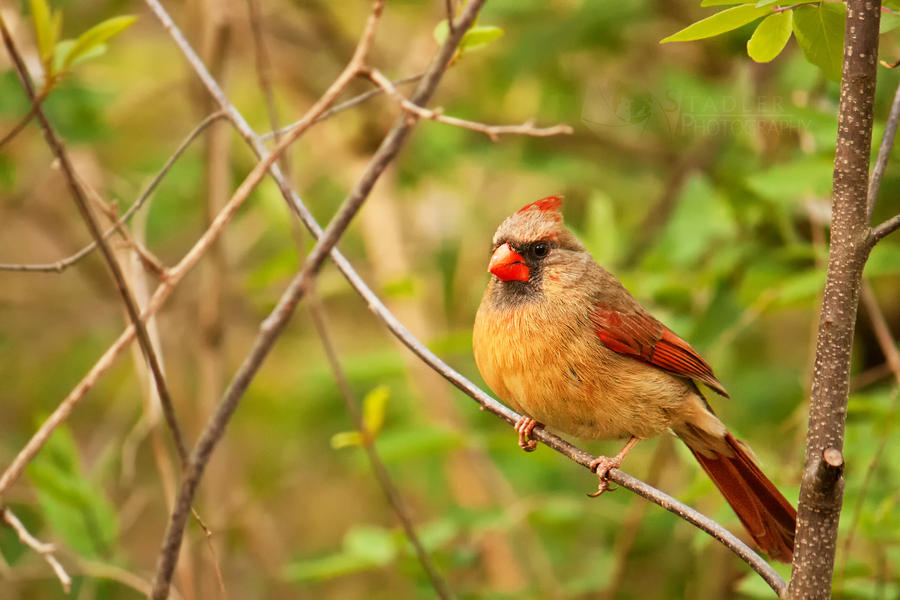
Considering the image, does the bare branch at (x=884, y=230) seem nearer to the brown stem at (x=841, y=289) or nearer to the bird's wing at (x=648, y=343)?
the brown stem at (x=841, y=289)

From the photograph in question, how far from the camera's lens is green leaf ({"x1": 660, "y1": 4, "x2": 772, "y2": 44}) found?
1.75m

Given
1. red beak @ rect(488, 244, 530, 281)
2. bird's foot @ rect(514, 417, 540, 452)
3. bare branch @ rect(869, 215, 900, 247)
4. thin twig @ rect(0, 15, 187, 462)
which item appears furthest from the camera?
red beak @ rect(488, 244, 530, 281)

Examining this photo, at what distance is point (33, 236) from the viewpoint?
6.04 m

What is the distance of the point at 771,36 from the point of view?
6.29 ft

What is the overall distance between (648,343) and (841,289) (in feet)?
4.31

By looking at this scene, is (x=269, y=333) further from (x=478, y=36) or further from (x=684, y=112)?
(x=684, y=112)

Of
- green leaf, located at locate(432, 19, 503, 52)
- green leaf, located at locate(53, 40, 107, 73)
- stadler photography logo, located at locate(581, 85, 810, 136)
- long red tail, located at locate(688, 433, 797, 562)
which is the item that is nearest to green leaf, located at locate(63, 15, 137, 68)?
green leaf, located at locate(53, 40, 107, 73)

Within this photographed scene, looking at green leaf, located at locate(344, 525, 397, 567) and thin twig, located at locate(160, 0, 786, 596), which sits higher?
thin twig, located at locate(160, 0, 786, 596)

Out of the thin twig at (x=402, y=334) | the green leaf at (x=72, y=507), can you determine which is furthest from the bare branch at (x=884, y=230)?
the green leaf at (x=72, y=507)

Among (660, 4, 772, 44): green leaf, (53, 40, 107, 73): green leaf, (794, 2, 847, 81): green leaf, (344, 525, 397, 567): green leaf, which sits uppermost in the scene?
(794, 2, 847, 81): green leaf

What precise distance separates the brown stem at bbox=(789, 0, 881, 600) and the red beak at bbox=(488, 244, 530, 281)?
1308 mm

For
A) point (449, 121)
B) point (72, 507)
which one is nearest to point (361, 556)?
point (72, 507)

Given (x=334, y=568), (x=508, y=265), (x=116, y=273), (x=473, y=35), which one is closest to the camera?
(x=116, y=273)

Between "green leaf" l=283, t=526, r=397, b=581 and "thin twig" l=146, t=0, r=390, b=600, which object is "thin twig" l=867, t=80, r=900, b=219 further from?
"green leaf" l=283, t=526, r=397, b=581
